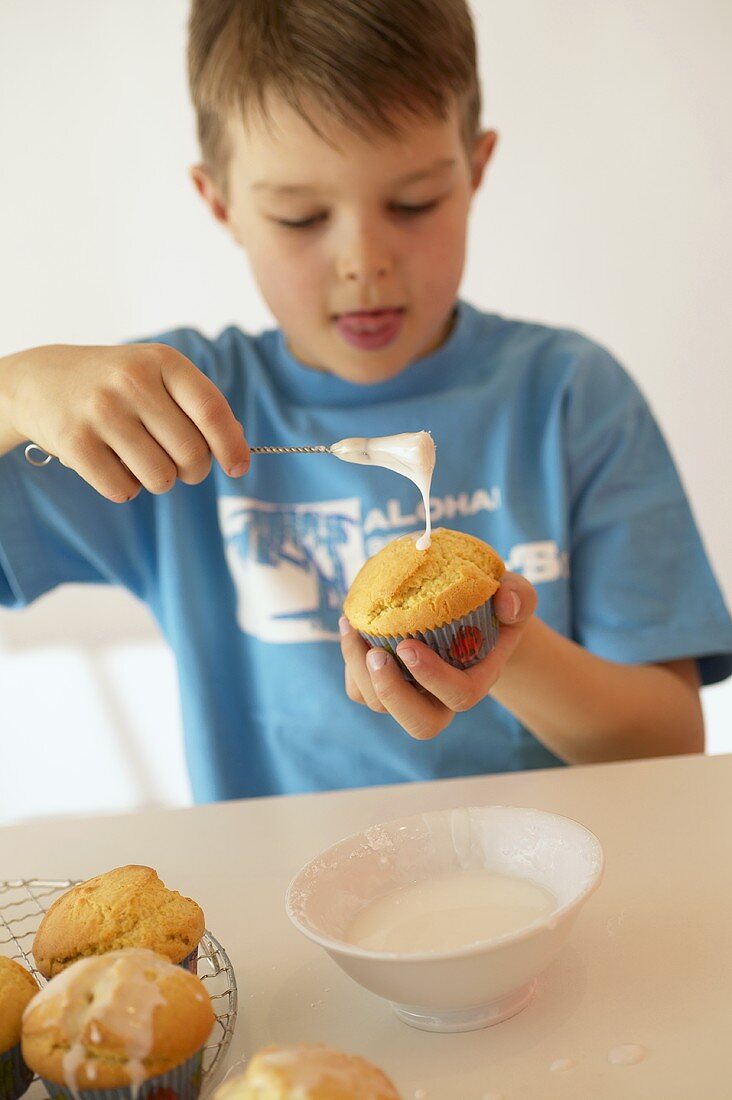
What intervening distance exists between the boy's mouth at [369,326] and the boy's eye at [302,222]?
114mm

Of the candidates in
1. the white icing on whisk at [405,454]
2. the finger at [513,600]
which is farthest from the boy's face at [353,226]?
the finger at [513,600]

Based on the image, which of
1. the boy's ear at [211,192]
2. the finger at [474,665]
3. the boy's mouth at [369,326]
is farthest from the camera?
the boy's ear at [211,192]

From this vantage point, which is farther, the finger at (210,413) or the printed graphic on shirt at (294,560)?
the printed graphic on shirt at (294,560)

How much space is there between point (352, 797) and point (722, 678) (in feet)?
2.00

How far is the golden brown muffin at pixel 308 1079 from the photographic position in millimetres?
479

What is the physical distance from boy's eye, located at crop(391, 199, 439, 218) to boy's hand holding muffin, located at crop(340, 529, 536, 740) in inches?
18.5

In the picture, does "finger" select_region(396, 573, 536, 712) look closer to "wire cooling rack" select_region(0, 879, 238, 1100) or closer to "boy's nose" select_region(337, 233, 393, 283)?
"wire cooling rack" select_region(0, 879, 238, 1100)

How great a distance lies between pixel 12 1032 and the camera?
0.59m

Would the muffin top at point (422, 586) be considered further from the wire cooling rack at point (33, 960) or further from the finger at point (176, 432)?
the wire cooling rack at point (33, 960)

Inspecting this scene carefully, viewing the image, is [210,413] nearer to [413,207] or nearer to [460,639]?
[460,639]

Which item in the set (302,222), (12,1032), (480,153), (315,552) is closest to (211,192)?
(302,222)

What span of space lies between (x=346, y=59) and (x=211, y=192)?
12.7 inches

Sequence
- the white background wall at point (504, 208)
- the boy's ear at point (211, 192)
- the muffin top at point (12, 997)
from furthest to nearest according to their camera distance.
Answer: the white background wall at point (504, 208) → the boy's ear at point (211, 192) → the muffin top at point (12, 997)

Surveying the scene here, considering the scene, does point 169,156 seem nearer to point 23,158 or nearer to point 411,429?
point 23,158
